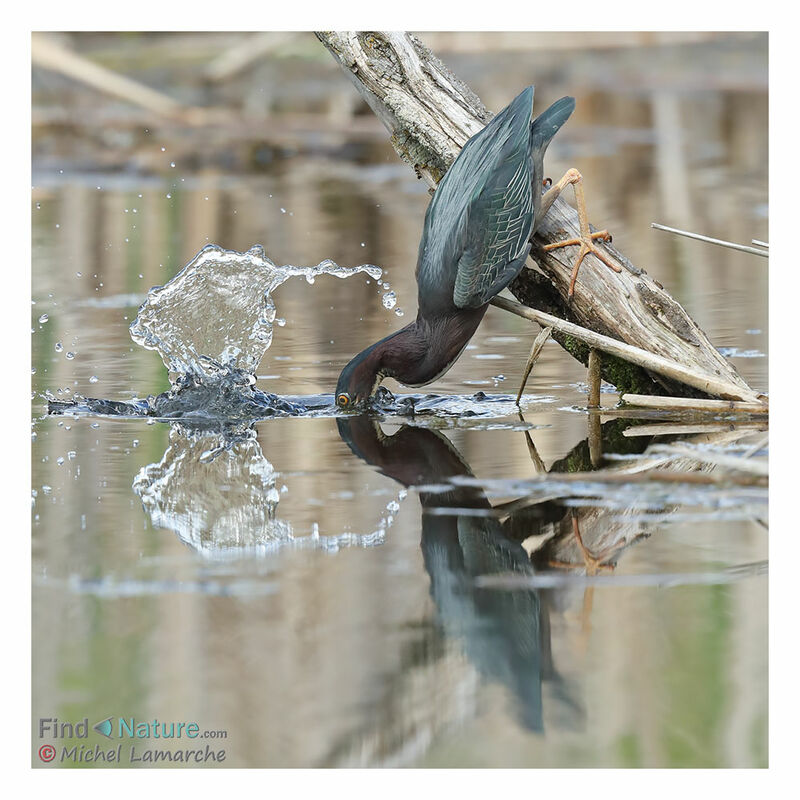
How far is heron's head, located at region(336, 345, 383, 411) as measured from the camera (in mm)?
5410

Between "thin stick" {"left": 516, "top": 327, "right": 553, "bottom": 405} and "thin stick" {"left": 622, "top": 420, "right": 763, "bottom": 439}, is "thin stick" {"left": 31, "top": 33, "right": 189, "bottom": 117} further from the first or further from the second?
"thin stick" {"left": 622, "top": 420, "right": 763, "bottom": 439}

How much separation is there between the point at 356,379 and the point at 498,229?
943 millimetres

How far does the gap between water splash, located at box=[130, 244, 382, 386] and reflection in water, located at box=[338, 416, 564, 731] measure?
42.7 inches

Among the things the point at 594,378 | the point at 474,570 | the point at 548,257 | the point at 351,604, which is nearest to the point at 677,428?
the point at 594,378

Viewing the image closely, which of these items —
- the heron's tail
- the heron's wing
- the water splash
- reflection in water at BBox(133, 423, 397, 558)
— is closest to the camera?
reflection in water at BBox(133, 423, 397, 558)

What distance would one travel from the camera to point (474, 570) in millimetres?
3416

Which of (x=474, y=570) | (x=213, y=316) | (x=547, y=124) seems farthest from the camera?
(x=213, y=316)

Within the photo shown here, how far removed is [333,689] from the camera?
282 cm

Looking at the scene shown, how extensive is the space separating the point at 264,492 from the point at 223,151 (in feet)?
34.8

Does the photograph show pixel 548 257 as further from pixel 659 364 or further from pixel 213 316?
pixel 213 316

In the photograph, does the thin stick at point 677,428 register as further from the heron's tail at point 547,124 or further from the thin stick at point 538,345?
the heron's tail at point 547,124

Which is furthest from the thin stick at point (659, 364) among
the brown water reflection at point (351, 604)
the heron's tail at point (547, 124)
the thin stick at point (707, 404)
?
the heron's tail at point (547, 124)

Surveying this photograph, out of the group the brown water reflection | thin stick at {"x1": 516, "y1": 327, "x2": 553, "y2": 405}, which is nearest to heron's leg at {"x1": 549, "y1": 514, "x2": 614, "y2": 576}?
the brown water reflection

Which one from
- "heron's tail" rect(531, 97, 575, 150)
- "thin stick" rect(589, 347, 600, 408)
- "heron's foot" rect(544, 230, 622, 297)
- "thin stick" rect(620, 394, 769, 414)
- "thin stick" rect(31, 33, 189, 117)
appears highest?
"thin stick" rect(31, 33, 189, 117)
